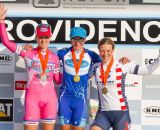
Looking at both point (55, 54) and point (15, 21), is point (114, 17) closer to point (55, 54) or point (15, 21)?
point (55, 54)

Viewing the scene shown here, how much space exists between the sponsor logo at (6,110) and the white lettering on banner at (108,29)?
30.3 inches

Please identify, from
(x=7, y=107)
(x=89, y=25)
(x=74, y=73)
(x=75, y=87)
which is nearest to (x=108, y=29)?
(x=89, y=25)

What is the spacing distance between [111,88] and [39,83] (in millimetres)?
755

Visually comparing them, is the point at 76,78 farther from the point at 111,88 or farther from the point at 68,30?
the point at 68,30

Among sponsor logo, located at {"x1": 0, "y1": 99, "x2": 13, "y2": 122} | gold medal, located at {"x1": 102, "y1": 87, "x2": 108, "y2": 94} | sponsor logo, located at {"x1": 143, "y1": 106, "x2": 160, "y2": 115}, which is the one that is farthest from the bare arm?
sponsor logo, located at {"x1": 143, "y1": 106, "x2": 160, "y2": 115}

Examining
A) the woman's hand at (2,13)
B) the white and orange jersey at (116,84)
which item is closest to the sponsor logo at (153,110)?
the white and orange jersey at (116,84)

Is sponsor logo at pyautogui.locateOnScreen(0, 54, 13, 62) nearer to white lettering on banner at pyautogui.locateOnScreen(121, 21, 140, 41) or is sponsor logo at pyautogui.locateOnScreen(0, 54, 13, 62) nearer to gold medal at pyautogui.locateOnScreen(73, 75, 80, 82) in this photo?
gold medal at pyautogui.locateOnScreen(73, 75, 80, 82)

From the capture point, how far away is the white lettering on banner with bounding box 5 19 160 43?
14.3ft

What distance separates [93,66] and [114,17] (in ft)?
2.27

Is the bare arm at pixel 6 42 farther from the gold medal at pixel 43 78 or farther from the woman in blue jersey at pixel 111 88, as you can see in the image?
the woman in blue jersey at pixel 111 88

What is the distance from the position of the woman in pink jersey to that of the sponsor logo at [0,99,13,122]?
605 mm

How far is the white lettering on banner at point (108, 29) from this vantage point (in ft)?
14.3

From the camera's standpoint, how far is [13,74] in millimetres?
4445

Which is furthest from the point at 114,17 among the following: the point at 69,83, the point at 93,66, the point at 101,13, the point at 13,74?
the point at 13,74
